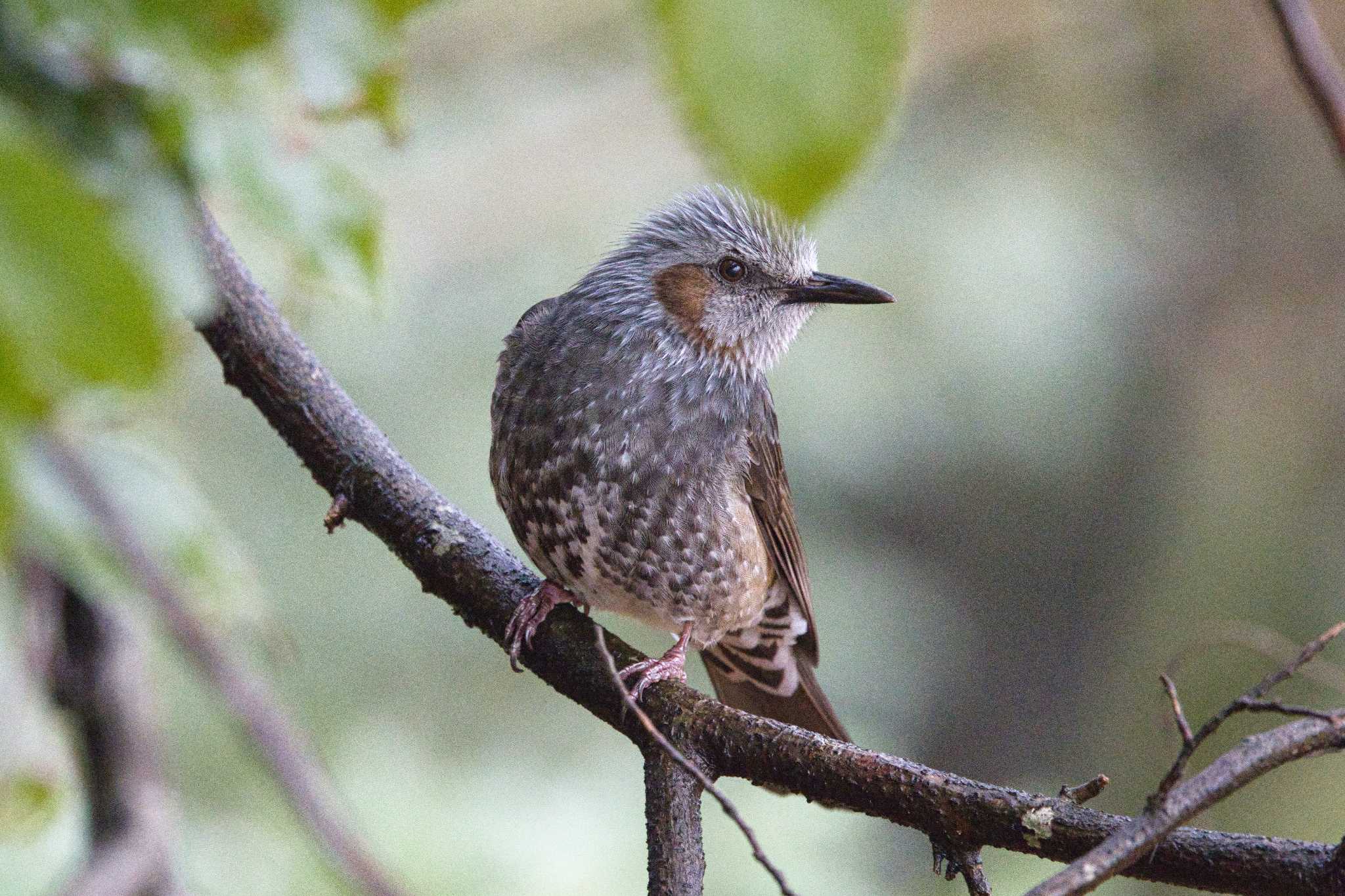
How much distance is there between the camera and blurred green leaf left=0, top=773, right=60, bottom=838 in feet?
8.84

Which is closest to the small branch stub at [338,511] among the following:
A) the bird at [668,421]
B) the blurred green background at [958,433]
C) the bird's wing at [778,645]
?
the bird at [668,421]

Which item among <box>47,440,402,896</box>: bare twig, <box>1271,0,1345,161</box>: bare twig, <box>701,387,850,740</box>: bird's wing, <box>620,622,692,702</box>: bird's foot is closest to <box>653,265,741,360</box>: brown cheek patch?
<box>701,387,850,740</box>: bird's wing

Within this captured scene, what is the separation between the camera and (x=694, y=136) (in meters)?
0.61

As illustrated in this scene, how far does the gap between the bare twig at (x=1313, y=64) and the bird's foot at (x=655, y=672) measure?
2.10m

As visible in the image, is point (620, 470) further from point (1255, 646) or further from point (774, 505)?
point (1255, 646)

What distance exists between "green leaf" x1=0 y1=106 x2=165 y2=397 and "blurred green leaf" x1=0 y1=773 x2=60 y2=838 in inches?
91.5

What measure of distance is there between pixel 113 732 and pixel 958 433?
7.09m

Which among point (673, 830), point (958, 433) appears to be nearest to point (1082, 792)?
point (673, 830)

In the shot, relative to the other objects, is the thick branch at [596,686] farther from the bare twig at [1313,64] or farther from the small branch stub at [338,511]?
the bare twig at [1313,64]

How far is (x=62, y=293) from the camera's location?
0.60m

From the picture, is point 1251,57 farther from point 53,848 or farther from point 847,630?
point 53,848

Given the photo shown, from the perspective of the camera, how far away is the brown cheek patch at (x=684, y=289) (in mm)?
3590

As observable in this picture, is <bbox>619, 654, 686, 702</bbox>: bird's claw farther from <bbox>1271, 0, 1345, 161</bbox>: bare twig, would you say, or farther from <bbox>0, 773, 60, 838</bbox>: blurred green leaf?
<bbox>1271, 0, 1345, 161</bbox>: bare twig

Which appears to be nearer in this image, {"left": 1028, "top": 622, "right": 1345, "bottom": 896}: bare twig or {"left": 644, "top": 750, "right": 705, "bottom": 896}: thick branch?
{"left": 1028, "top": 622, "right": 1345, "bottom": 896}: bare twig
